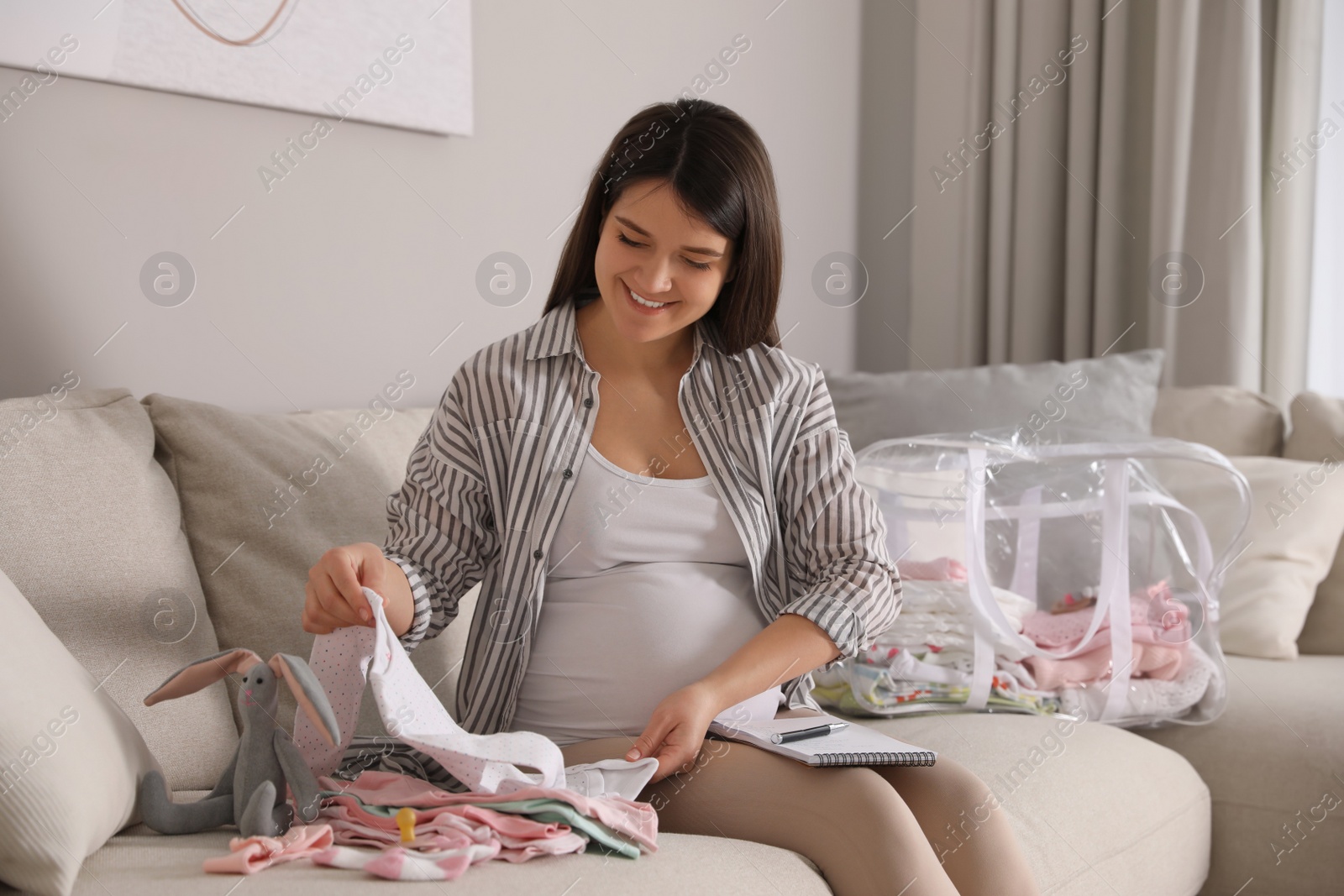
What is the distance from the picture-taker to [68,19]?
1.50 m

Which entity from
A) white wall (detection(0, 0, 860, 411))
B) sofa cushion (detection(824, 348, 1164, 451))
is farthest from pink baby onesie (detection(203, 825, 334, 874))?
sofa cushion (detection(824, 348, 1164, 451))

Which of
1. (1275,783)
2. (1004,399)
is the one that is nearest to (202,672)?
(1275,783)

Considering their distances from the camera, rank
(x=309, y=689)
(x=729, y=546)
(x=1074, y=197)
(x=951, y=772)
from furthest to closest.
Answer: (x=1074, y=197)
(x=729, y=546)
(x=951, y=772)
(x=309, y=689)

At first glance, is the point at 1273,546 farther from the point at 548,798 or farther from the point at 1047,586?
the point at 548,798

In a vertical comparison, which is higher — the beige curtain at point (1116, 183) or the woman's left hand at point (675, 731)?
the beige curtain at point (1116, 183)

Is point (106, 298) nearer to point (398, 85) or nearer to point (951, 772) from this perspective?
point (398, 85)

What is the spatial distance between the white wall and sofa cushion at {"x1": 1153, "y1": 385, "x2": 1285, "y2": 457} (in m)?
1.12

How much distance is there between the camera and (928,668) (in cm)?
166

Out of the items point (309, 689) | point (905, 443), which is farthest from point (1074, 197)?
point (309, 689)

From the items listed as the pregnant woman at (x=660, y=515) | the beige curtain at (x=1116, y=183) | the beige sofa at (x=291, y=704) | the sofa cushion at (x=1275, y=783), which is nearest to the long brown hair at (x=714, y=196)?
the pregnant woman at (x=660, y=515)

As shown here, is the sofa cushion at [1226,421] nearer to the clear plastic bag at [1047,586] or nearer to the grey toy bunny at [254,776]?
the clear plastic bag at [1047,586]

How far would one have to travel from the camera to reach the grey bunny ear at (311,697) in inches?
39.4

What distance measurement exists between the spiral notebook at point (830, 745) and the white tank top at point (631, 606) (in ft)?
0.14

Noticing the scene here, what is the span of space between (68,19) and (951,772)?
145 centimetres
